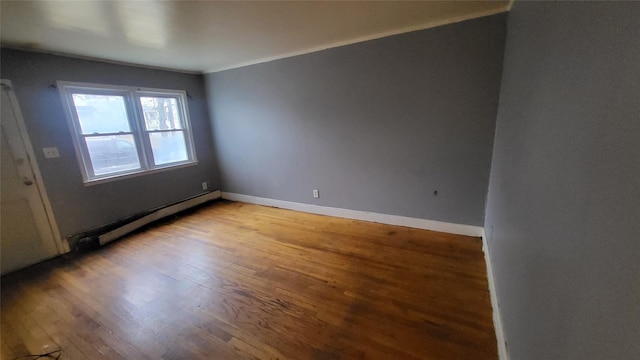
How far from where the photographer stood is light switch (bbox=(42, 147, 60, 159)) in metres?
2.87

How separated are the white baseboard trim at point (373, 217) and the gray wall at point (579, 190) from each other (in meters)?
1.72

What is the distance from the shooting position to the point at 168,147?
419cm

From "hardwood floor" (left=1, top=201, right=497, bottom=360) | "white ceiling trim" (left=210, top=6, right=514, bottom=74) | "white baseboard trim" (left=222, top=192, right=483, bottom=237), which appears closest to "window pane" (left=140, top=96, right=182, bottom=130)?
"white ceiling trim" (left=210, top=6, right=514, bottom=74)

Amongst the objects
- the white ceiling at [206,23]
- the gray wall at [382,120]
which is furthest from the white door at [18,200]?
the gray wall at [382,120]

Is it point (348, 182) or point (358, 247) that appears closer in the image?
point (358, 247)

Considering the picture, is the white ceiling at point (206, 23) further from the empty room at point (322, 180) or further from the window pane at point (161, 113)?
the window pane at point (161, 113)

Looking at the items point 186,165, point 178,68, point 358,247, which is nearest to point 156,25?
point 178,68

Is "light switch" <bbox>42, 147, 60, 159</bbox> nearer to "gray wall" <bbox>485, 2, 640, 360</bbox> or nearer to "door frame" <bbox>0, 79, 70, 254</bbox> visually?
"door frame" <bbox>0, 79, 70, 254</bbox>

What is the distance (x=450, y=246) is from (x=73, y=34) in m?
4.35

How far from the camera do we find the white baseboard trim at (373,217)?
287cm

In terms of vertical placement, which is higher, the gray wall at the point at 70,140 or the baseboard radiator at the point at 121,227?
the gray wall at the point at 70,140

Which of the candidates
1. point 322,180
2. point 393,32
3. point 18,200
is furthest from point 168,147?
point 393,32

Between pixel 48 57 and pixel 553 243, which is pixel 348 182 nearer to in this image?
pixel 553 243

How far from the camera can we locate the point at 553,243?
2.65 feet
